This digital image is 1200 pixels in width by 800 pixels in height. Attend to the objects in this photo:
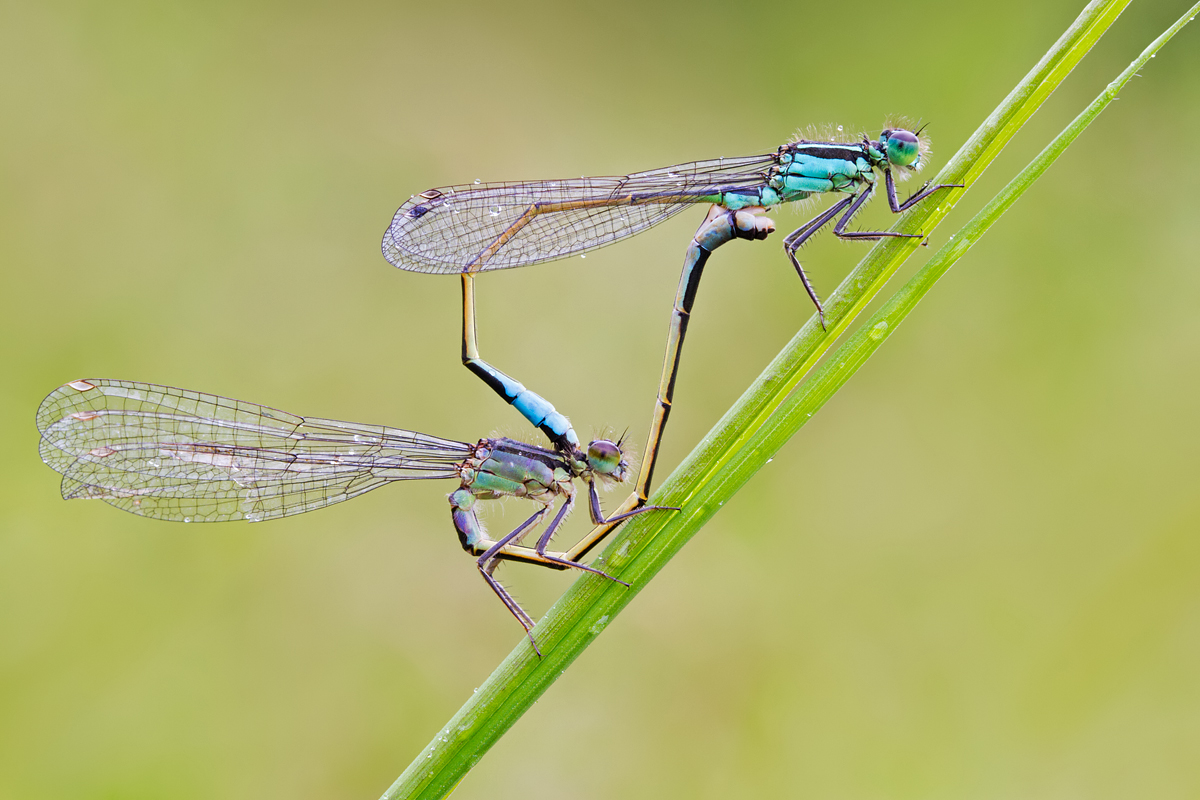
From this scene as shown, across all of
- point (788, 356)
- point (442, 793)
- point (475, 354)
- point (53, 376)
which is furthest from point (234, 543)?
point (788, 356)

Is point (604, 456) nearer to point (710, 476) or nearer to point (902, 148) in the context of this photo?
point (710, 476)

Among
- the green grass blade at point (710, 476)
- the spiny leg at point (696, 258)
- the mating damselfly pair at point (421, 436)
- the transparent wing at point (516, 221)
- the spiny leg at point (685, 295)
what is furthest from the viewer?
the transparent wing at point (516, 221)

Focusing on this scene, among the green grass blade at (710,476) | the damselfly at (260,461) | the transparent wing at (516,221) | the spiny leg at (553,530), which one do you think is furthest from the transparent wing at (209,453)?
the green grass blade at (710,476)

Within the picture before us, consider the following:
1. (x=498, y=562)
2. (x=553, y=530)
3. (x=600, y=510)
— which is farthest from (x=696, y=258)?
(x=498, y=562)

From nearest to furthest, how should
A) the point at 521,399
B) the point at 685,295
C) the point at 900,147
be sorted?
the point at 900,147 < the point at 685,295 < the point at 521,399

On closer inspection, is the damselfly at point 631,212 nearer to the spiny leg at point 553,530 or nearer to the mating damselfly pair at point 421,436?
the mating damselfly pair at point 421,436

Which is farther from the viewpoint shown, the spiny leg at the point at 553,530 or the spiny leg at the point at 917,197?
the spiny leg at the point at 553,530

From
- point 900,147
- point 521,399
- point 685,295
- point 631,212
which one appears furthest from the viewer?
point 631,212

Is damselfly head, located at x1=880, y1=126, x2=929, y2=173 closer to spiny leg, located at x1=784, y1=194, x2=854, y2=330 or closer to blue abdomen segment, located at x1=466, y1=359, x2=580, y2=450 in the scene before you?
spiny leg, located at x1=784, y1=194, x2=854, y2=330
